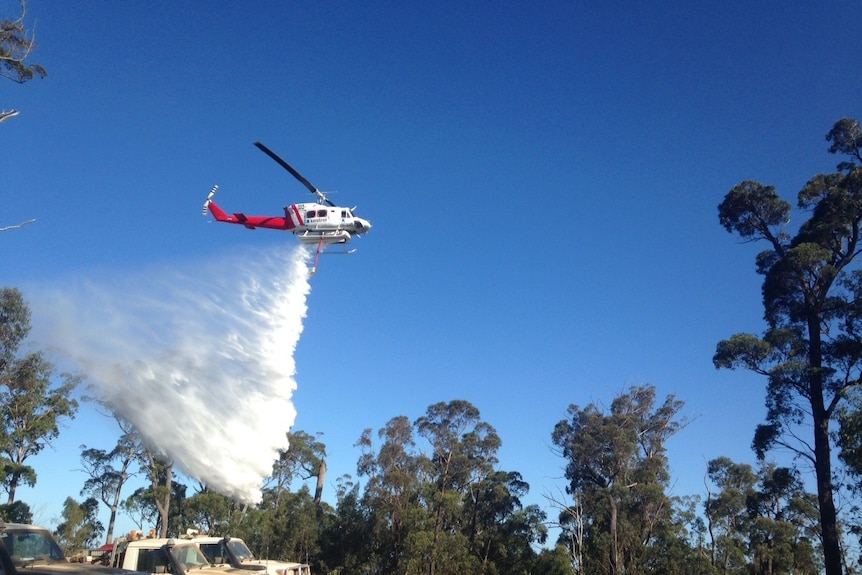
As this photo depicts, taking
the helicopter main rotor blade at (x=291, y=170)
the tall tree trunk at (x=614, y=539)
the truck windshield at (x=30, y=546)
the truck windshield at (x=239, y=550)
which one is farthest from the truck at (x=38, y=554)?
the tall tree trunk at (x=614, y=539)

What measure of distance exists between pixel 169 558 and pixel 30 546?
2515 millimetres

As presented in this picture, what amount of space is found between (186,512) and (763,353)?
3112 cm

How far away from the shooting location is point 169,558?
12.3 m

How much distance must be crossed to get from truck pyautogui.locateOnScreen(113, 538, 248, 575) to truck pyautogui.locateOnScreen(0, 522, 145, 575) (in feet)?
6.45

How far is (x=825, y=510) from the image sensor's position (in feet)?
69.8

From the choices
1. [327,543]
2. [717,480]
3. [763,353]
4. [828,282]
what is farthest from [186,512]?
[717,480]

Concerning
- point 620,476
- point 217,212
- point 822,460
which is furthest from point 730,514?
point 217,212

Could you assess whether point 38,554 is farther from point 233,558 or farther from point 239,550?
point 239,550

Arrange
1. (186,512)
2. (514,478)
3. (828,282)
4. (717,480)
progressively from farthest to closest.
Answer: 1. (717,480)
2. (514,478)
3. (186,512)
4. (828,282)

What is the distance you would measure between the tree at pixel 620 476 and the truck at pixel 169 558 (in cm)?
2868

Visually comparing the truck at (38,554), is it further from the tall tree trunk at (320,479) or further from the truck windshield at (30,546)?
the tall tree trunk at (320,479)

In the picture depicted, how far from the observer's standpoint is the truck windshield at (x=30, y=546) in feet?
33.5

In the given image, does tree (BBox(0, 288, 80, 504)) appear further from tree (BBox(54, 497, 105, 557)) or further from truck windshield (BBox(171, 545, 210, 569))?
truck windshield (BBox(171, 545, 210, 569))

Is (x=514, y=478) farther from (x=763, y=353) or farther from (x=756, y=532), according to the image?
(x=763, y=353)
